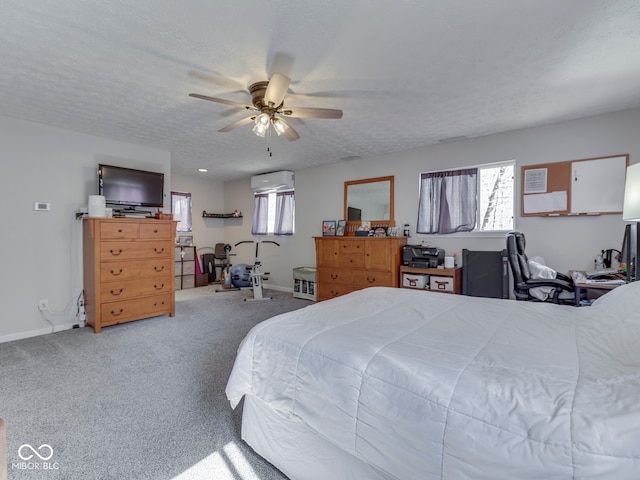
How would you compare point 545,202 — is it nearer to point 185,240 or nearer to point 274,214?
point 274,214

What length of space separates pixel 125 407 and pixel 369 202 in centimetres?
402

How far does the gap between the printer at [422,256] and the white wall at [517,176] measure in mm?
333

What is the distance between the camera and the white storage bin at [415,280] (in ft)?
13.2

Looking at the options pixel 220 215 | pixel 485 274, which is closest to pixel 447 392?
pixel 485 274

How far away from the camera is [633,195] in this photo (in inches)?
71.4

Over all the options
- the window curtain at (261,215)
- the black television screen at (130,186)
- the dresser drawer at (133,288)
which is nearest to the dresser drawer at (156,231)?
the black television screen at (130,186)

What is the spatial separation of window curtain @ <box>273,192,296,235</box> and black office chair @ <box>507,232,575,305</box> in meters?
3.98

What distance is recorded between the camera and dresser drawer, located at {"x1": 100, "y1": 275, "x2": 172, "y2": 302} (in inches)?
138

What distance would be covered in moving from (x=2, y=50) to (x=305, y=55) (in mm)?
2071

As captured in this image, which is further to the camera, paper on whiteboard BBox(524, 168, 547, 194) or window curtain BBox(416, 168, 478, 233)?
window curtain BBox(416, 168, 478, 233)

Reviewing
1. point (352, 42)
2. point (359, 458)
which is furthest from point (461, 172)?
point (359, 458)

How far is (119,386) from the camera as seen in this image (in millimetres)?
2236

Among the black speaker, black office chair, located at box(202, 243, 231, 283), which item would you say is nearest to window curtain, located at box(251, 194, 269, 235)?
black office chair, located at box(202, 243, 231, 283)

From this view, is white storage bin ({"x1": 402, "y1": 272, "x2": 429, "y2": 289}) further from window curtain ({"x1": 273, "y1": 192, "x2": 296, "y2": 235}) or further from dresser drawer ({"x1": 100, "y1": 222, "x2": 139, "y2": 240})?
dresser drawer ({"x1": 100, "y1": 222, "x2": 139, "y2": 240})
